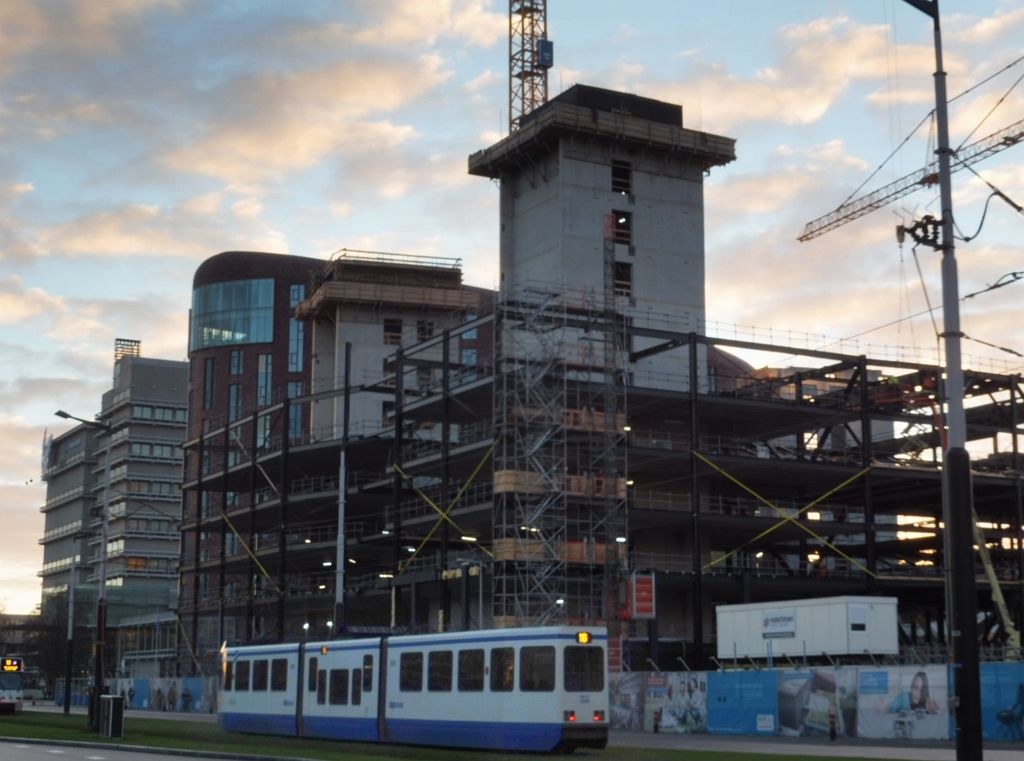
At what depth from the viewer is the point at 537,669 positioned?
3294cm

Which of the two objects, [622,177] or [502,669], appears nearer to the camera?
[502,669]

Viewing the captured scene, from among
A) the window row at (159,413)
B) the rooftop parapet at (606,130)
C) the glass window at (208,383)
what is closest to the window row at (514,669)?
the rooftop parapet at (606,130)

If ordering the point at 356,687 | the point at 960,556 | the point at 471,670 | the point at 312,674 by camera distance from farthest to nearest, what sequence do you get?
the point at 312,674
the point at 356,687
the point at 471,670
the point at 960,556

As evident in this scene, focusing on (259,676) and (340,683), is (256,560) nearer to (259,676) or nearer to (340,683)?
(259,676)

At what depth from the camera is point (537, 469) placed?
72.5m

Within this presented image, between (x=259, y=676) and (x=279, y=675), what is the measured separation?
58.5 inches

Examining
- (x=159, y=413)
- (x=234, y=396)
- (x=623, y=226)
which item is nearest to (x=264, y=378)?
(x=234, y=396)

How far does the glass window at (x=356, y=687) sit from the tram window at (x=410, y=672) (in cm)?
242

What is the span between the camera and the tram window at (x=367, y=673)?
1547 inches

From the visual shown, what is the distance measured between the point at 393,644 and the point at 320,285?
90997 millimetres

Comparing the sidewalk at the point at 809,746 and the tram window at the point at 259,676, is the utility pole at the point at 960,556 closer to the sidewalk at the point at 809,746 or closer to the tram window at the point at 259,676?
the sidewalk at the point at 809,746

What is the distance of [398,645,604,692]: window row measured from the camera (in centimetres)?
3281

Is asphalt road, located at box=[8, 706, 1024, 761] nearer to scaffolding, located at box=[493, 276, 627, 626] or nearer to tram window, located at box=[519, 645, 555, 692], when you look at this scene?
tram window, located at box=[519, 645, 555, 692]

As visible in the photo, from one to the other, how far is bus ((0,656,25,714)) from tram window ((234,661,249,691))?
3091cm
